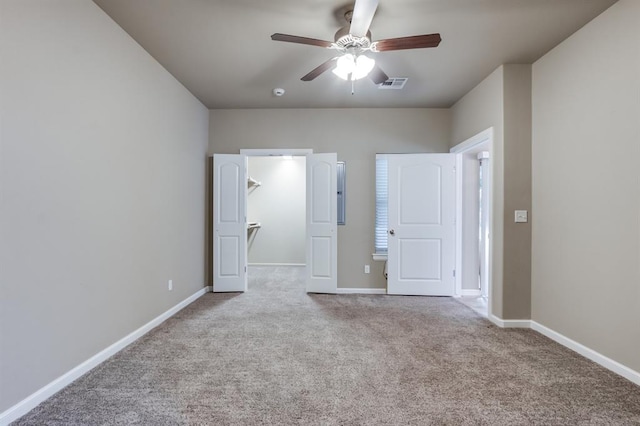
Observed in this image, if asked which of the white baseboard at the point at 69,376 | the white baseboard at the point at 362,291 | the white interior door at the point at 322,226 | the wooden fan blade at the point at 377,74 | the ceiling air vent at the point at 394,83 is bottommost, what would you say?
the white baseboard at the point at 362,291

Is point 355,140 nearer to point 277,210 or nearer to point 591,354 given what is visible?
point 277,210

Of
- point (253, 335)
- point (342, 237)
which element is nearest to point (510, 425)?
point (253, 335)

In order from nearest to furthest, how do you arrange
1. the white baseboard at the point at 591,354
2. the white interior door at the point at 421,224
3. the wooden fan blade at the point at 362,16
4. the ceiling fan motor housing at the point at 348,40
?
the wooden fan blade at the point at 362,16
the white baseboard at the point at 591,354
the ceiling fan motor housing at the point at 348,40
the white interior door at the point at 421,224

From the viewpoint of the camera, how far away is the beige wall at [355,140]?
4.36 metres

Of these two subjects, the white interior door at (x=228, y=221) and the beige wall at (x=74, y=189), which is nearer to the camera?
the beige wall at (x=74, y=189)

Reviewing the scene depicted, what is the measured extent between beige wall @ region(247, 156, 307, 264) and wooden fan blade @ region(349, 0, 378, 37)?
4.74 meters

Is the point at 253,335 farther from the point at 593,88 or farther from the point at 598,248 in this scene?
the point at 593,88

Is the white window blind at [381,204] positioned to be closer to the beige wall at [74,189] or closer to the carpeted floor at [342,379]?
the carpeted floor at [342,379]

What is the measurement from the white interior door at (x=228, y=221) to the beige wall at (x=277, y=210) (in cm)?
242

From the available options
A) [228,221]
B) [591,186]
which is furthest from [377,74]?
[228,221]

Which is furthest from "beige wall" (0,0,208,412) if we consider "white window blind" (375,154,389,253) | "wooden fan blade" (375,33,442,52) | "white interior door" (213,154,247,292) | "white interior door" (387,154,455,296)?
"white interior door" (387,154,455,296)

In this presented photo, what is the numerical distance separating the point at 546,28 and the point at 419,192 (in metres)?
2.21

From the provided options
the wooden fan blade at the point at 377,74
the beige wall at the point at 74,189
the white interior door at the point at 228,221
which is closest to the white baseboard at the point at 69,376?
the beige wall at the point at 74,189

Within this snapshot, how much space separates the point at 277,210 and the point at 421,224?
11.7 feet
